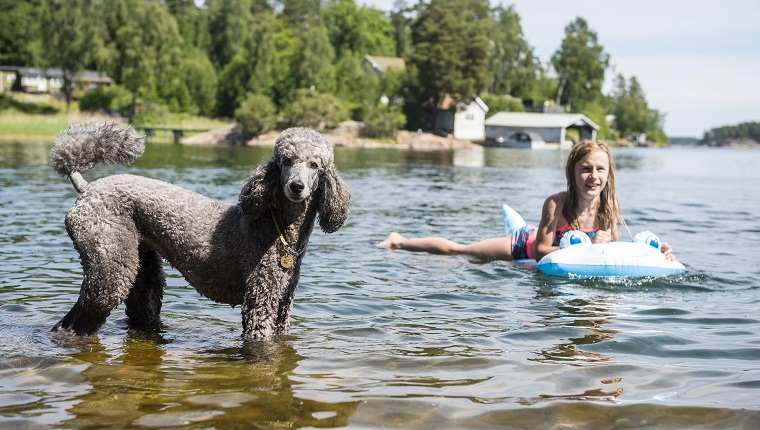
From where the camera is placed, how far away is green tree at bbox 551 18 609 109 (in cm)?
12794

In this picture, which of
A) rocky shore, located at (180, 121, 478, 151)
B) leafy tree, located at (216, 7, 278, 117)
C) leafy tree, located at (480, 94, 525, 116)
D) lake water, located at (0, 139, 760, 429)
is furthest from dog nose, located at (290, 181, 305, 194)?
leafy tree, located at (480, 94, 525, 116)

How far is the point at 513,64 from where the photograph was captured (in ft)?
410

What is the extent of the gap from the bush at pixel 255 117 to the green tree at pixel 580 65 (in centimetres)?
7377

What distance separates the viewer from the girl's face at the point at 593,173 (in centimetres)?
1007

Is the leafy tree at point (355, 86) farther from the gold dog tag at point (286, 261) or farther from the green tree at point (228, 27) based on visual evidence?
the gold dog tag at point (286, 261)

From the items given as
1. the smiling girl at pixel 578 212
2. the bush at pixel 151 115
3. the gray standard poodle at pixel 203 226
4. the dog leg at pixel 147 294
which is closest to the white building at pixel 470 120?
the bush at pixel 151 115

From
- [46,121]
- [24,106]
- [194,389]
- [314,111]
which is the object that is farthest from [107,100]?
[194,389]

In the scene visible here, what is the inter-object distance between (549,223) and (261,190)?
5.82 m

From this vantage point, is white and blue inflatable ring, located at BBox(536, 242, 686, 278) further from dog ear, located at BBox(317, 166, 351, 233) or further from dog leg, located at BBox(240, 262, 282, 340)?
dog leg, located at BBox(240, 262, 282, 340)

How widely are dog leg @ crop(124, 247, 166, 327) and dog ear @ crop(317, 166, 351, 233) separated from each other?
1811mm

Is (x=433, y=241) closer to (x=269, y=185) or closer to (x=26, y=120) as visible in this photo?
(x=269, y=185)

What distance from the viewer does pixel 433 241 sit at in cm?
1220

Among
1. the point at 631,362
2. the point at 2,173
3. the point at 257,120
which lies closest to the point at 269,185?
the point at 631,362

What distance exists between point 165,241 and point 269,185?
1.05 m
